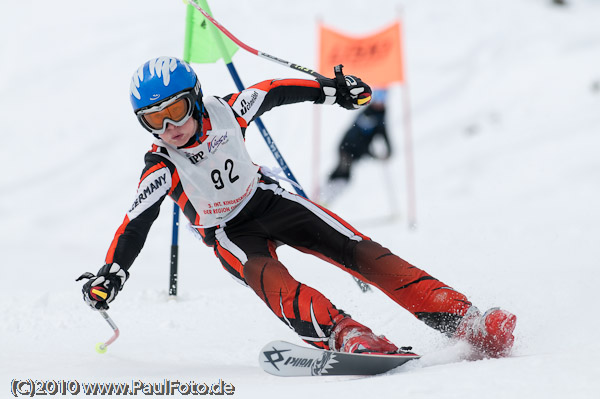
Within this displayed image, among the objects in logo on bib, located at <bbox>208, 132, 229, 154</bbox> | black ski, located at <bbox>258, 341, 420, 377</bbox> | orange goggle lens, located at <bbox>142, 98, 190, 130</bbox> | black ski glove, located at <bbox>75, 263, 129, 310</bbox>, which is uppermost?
orange goggle lens, located at <bbox>142, 98, 190, 130</bbox>

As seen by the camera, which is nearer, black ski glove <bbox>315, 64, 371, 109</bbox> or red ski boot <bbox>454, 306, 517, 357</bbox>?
red ski boot <bbox>454, 306, 517, 357</bbox>

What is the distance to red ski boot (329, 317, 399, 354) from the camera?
2918 mm

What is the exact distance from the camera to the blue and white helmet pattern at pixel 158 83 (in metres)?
3.38

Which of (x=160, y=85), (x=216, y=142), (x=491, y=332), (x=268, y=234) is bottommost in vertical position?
(x=491, y=332)

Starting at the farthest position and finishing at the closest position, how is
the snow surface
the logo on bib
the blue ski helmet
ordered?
the snow surface
the logo on bib
the blue ski helmet

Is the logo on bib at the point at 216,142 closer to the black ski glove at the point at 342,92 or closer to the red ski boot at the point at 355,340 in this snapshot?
the black ski glove at the point at 342,92

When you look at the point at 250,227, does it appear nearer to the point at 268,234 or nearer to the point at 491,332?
the point at 268,234

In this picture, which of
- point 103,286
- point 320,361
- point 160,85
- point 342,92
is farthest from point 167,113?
point 320,361

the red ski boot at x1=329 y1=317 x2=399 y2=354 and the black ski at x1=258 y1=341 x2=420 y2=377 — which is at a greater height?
the red ski boot at x1=329 y1=317 x2=399 y2=354

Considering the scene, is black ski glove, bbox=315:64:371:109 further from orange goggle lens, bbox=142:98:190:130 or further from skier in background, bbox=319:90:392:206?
skier in background, bbox=319:90:392:206

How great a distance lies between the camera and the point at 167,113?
3.41m

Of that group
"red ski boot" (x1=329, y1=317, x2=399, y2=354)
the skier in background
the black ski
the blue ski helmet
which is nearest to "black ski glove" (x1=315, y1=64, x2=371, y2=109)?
the blue ski helmet

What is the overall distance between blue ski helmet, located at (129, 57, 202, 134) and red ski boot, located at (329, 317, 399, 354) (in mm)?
1334

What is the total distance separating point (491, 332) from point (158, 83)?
199 centimetres
